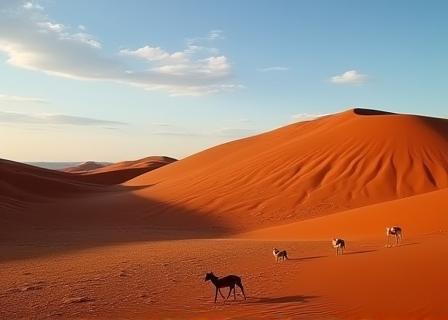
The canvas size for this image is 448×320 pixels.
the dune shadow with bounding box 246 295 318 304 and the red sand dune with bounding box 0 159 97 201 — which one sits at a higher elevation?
the red sand dune with bounding box 0 159 97 201

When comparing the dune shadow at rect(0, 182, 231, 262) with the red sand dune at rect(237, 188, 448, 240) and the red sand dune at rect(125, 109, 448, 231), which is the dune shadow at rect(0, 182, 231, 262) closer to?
the red sand dune at rect(125, 109, 448, 231)

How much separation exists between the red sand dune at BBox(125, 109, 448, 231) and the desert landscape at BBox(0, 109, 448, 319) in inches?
5.2

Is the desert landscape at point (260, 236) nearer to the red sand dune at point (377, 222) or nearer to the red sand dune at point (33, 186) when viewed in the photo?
the red sand dune at point (377, 222)

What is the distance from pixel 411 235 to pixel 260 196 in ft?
47.1

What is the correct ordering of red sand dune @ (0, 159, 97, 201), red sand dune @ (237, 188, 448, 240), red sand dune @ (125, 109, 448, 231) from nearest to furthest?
red sand dune @ (237, 188, 448, 240) < red sand dune @ (125, 109, 448, 231) < red sand dune @ (0, 159, 97, 201)

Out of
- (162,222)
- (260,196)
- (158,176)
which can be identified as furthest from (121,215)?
(158,176)

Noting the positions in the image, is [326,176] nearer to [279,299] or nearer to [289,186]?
[289,186]

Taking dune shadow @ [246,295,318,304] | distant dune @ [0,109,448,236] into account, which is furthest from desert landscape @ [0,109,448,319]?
distant dune @ [0,109,448,236]

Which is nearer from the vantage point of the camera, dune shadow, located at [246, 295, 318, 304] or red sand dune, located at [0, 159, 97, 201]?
dune shadow, located at [246, 295, 318, 304]

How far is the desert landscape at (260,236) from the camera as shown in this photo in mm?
8992

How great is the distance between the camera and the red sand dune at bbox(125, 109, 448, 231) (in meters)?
28.6

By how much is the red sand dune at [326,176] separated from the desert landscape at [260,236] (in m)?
0.13

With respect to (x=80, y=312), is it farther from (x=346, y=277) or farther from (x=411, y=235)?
(x=411, y=235)

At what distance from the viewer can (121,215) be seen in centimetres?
3139
